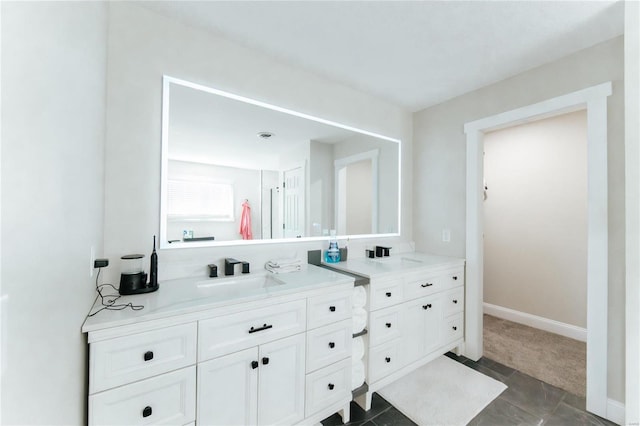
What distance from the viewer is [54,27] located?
2.23ft

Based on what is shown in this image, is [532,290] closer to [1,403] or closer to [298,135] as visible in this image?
[298,135]

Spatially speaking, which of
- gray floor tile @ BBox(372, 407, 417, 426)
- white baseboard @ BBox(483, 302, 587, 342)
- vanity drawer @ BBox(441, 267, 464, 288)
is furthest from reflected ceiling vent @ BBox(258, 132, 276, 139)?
white baseboard @ BBox(483, 302, 587, 342)

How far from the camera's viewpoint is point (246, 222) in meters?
1.99

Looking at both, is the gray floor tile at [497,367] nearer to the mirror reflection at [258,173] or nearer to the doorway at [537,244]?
the doorway at [537,244]

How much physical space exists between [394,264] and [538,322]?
222 cm

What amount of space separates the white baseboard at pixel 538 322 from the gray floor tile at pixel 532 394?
119cm

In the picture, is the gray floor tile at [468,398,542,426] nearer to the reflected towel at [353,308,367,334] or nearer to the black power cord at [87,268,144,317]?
the reflected towel at [353,308,367,334]

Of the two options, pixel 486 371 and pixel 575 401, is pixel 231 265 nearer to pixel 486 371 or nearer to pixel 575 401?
pixel 486 371

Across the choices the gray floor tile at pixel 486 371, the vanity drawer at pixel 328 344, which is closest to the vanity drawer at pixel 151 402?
the vanity drawer at pixel 328 344

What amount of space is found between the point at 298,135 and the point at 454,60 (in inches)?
54.1

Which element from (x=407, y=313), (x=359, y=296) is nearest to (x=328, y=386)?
(x=359, y=296)

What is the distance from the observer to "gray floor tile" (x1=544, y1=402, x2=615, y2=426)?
1713 mm

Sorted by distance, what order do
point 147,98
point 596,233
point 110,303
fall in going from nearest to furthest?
point 110,303, point 147,98, point 596,233

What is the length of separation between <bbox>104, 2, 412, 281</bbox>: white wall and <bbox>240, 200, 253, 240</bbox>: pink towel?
10 centimetres
